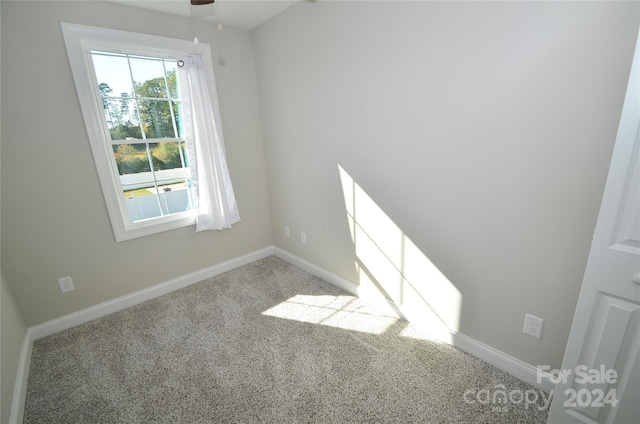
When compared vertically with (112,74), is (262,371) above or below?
below

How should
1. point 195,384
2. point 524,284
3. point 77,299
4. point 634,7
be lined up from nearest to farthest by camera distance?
point 634,7 < point 524,284 < point 195,384 < point 77,299

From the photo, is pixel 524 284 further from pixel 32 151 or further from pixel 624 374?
pixel 32 151

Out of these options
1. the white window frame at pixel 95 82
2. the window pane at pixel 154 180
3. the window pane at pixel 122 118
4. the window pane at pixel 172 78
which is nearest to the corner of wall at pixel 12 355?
the white window frame at pixel 95 82

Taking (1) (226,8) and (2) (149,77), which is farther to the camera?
(2) (149,77)

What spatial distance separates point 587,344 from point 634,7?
1.29m

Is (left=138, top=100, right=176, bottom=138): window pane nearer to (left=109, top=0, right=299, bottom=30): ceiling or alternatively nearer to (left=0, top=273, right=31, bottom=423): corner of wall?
(left=109, top=0, right=299, bottom=30): ceiling

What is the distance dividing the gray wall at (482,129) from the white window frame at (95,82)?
3.10 ft

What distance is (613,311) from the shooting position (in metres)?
1.02

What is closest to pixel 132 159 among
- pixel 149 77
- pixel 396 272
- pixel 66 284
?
pixel 149 77

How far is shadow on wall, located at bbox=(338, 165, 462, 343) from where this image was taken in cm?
182

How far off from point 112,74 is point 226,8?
1.04 meters

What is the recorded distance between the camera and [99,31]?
1.98 metres

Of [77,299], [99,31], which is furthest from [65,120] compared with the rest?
[77,299]

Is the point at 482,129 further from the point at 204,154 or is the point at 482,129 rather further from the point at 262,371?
the point at 204,154
